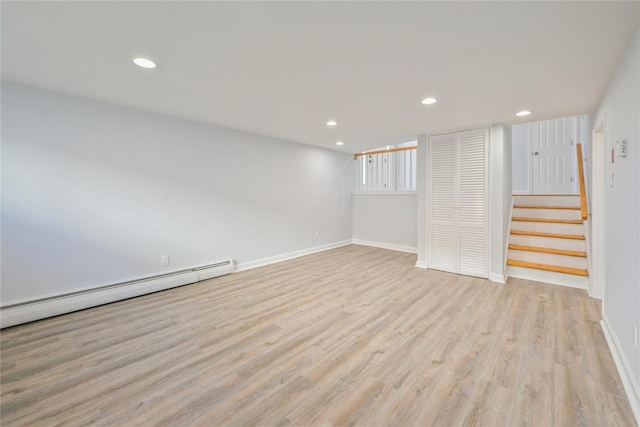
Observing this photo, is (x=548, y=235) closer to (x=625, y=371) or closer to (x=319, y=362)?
(x=625, y=371)

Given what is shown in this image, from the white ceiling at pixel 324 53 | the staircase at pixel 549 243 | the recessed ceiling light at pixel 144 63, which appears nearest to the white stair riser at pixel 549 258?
the staircase at pixel 549 243

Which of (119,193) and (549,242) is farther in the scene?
(549,242)

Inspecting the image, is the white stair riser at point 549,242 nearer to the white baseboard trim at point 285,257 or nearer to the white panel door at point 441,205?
the white panel door at point 441,205

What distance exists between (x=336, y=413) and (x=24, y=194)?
3427mm

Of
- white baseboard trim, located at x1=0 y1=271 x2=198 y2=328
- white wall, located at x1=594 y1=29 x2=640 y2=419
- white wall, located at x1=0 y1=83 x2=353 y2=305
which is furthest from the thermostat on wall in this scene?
white baseboard trim, located at x1=0 y1=271 x2=198 y2=328

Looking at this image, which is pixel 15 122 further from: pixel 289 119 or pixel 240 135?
pixel 289 119

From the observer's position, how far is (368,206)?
633 centimetres

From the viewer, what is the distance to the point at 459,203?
4082 mm

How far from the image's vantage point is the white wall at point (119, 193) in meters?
2.56

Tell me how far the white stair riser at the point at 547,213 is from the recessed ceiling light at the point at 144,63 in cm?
553

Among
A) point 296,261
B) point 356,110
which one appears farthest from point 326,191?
point 356,110

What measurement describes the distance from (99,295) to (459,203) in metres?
4.90

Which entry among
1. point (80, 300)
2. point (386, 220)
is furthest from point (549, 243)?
point (80, 300)

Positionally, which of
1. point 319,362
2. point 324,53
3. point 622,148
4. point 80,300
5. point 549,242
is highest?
point 324,53
